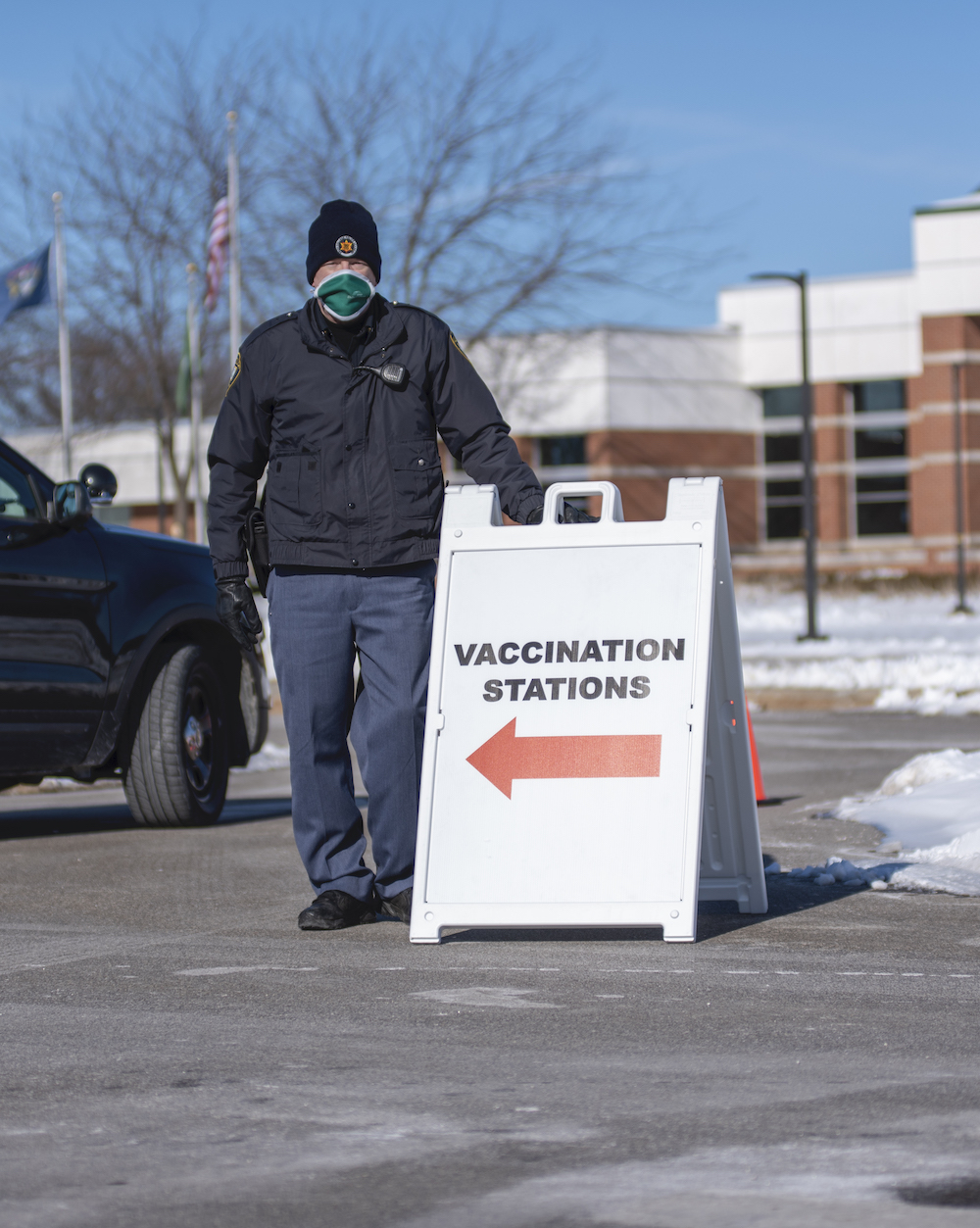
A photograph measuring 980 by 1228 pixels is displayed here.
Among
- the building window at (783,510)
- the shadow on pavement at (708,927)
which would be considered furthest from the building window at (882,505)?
the shadow on pavement at (708,927)

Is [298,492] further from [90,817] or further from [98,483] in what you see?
[90,817]

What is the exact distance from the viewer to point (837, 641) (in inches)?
1051

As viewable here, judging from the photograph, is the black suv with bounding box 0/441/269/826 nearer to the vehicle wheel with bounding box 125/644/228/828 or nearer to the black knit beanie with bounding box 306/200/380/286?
the vehicle wheel with bounding box 125/644/228/828

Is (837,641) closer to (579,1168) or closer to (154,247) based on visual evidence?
(154,247)

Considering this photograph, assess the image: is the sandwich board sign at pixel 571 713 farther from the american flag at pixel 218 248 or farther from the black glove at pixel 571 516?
the american flag at pixel 218 248

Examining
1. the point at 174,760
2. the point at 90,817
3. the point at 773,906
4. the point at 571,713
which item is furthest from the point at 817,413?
the point at 571,713

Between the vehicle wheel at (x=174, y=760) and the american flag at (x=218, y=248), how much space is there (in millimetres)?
18361

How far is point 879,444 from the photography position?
54656 millimetres

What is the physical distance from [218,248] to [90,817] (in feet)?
59.4

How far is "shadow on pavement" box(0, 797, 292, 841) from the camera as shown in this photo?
894 centimetres

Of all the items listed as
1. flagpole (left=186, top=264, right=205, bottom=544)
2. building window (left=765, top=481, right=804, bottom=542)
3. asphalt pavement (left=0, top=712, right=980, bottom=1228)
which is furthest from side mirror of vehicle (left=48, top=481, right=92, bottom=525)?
building window (left=765, top=481, right=804, bottom=542)

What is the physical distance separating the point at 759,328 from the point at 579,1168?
176ft

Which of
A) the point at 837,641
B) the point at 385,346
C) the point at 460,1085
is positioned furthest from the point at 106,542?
the point at 837,641

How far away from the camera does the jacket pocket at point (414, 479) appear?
18.6 ft
